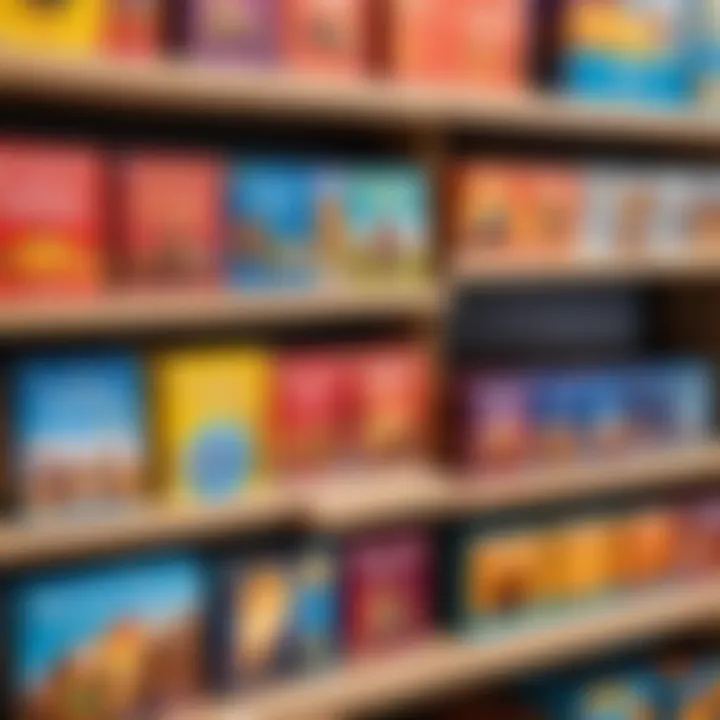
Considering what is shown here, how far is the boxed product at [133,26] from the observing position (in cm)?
161

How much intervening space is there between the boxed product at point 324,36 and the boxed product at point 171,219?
0.82ft

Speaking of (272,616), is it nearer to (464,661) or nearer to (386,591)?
(386,591)

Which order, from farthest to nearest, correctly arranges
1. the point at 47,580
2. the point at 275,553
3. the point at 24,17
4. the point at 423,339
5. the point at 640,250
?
the point at 640,250, the point at 423,339, the point at 275,553, the point at 47,580, the point at 24,17

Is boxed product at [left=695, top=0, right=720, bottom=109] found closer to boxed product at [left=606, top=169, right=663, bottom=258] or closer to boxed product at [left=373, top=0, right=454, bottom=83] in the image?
boxed product at [left=606, top=169, right=663, bottom=258]

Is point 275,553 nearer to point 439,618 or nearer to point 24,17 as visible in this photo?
point 439,618

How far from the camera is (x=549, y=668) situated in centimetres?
220

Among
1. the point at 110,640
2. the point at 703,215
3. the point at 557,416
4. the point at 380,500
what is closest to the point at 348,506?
the point at 380,500

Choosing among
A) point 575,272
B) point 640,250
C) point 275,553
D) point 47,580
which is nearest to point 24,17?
point 47,580

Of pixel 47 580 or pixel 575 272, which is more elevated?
pixel 575 272

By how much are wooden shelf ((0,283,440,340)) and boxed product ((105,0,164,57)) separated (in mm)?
→ 388

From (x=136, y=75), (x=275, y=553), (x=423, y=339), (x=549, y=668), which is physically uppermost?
(x=136, y=75)

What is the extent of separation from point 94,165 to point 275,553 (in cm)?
74

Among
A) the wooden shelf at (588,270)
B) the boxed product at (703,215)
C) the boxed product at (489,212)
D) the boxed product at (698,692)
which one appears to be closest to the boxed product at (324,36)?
the boxed product at (489,212)

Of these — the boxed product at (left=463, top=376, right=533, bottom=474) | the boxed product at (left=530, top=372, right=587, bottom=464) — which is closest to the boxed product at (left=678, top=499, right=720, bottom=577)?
the boxed product at (left=530, top=372, right=587, bottom=464)
